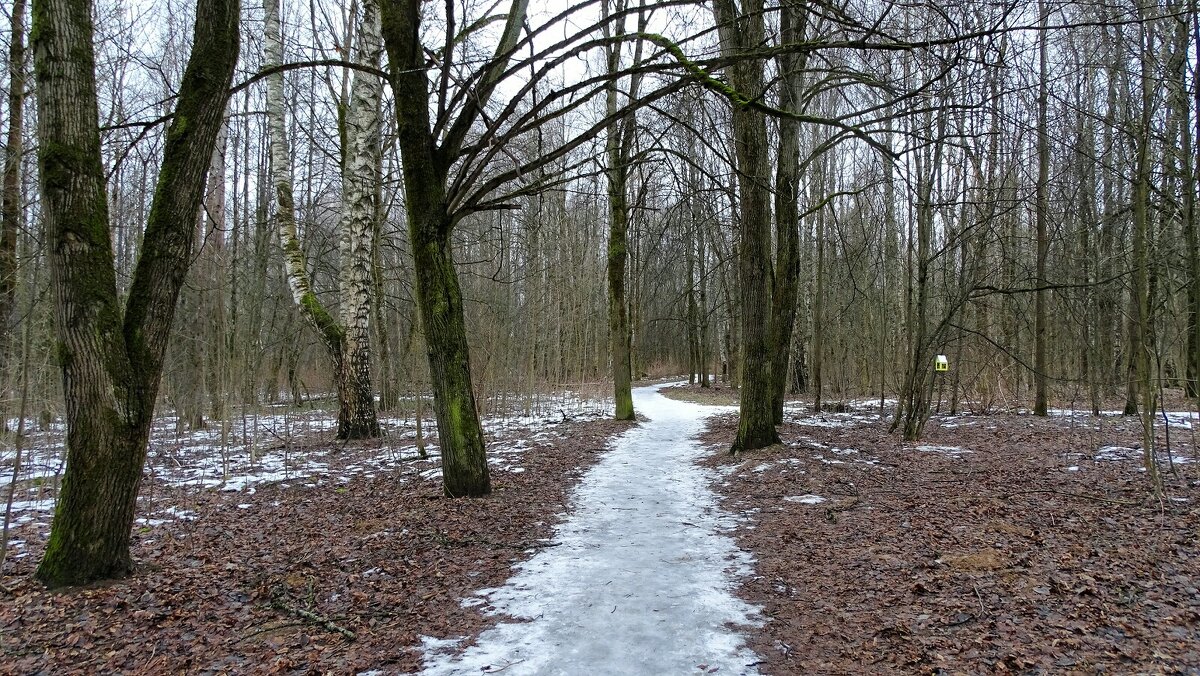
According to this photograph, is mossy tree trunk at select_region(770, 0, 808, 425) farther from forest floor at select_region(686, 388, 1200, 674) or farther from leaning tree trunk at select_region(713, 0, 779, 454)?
forest floor at select_region(686, 388, 1200, 674)

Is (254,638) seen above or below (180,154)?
below

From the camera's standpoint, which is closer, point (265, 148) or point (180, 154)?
point (180, 154)

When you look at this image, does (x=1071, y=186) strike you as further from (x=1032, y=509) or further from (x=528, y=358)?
(x=528, y=358)

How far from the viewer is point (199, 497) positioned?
715 cm

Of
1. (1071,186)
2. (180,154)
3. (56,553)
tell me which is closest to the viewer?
(56,553)

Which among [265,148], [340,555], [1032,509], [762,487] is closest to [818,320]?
[762,487]

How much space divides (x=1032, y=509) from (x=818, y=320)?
1154 cm

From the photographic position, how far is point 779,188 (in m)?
11.2

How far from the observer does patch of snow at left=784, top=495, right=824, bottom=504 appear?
658cm

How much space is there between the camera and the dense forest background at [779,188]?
18.2 feet

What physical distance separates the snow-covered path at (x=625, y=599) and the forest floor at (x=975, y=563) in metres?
0.28

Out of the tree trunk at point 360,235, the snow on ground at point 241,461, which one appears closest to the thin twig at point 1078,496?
the snow on ground at point 241,461

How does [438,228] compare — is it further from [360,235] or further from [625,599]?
[360,235]

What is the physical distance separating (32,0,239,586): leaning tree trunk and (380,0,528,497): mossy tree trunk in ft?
7.79
